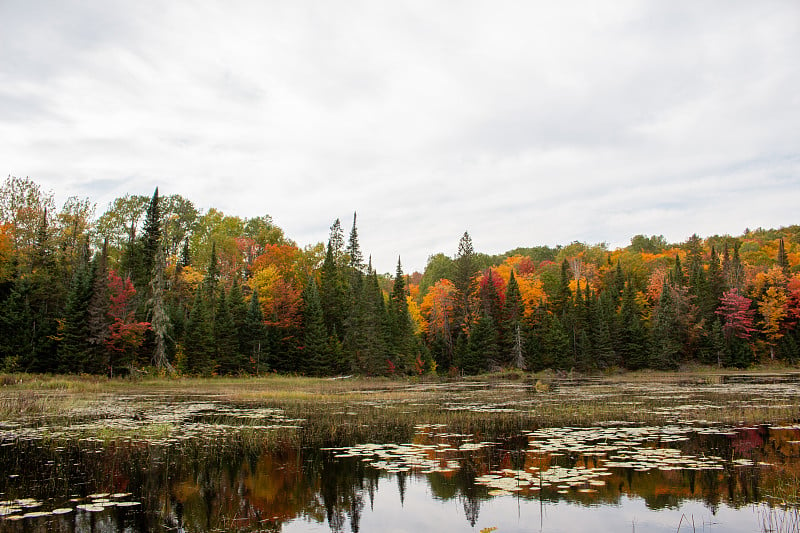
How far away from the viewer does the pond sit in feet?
28.8

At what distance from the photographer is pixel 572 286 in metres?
99.4

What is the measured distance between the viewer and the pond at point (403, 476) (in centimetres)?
877

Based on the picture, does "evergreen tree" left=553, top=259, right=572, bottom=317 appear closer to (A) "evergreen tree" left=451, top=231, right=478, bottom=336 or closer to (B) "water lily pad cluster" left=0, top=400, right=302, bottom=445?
(A) "evergreen tree" left=451, top=231, right=478, bottom=336

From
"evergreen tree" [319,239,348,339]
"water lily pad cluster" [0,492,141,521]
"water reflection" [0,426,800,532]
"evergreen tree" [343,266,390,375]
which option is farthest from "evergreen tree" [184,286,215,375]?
"water lily pad cluster" [0,492,141,521]

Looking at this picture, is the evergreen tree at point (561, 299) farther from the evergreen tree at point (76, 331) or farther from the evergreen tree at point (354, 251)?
the evergreen tree at point (76, 331)

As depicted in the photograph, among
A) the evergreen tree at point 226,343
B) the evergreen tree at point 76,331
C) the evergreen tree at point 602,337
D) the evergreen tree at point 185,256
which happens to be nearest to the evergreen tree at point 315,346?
the evergreen tree at point 226,343

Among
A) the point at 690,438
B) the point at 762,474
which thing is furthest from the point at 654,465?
the point at 690,438

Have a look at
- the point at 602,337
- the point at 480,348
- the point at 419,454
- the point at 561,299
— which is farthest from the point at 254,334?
the point at 419,454

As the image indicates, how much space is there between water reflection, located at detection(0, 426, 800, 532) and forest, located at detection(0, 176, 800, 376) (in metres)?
41.1

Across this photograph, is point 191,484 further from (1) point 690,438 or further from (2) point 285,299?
(2) point 285,299

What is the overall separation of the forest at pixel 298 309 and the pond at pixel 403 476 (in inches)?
1427

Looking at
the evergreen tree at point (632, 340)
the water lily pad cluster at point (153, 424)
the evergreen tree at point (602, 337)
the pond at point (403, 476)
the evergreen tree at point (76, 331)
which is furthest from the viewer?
the evergreen tree at point (632, 340)

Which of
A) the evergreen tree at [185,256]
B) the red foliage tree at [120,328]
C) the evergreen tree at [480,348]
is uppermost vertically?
the evergreen tree at [185,256]

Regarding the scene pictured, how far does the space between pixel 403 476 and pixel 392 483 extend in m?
0.51
